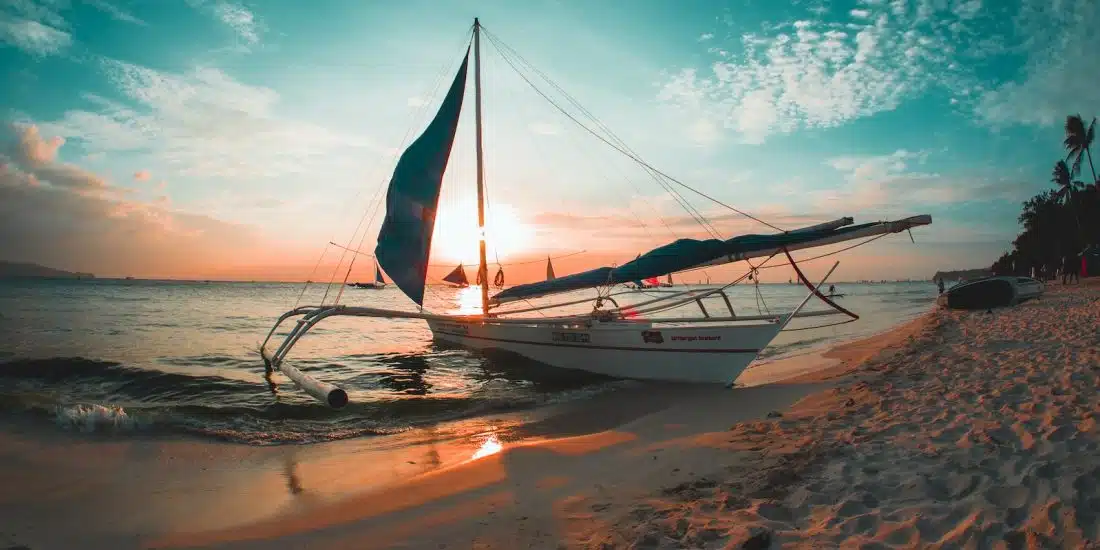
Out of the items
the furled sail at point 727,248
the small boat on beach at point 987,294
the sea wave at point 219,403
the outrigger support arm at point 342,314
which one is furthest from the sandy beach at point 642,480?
the small boat on beach at point 987,294

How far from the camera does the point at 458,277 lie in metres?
16.2

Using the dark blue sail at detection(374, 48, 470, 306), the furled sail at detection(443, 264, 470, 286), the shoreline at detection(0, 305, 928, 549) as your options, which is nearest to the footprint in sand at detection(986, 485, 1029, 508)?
the shoreline at detection(0, 305, 928, 549)

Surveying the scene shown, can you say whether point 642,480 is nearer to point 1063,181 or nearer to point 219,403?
point 219,403

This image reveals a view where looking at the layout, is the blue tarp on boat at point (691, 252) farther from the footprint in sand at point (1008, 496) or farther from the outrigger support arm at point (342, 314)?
the footprint in sand at point (1008, 496)

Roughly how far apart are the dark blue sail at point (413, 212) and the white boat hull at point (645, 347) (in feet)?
9.25

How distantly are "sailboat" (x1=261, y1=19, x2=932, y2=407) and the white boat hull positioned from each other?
0.02 meters

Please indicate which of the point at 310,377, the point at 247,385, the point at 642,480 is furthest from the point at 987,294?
the point at 247,385

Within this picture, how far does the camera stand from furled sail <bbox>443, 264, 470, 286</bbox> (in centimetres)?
1605

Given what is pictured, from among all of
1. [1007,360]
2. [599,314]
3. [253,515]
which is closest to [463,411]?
[599,314]

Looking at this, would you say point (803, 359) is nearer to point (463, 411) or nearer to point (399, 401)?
point (463, 411)

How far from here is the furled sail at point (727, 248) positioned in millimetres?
8570

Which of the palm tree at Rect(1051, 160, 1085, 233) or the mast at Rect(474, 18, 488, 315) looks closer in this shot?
the mast at Rect(474, 18, 488, 315)

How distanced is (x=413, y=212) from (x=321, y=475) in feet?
26.9

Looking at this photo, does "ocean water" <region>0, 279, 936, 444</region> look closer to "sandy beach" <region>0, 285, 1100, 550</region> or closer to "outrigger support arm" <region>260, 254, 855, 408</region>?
"outrigger support arm" <region>260, 254, 855, 408</region>
